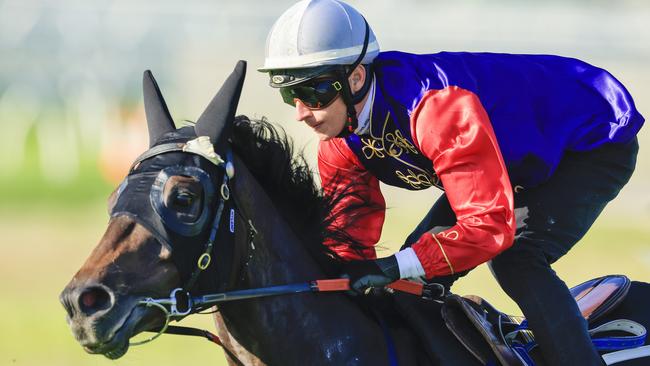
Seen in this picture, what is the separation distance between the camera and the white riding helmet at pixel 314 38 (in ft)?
11.5

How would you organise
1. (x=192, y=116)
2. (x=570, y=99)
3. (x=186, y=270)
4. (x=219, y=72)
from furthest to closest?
(x=219, y=72), (x=192, y=116), (x=570, y=99), (x=186, y=270)

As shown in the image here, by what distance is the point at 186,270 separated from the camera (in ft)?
10.0

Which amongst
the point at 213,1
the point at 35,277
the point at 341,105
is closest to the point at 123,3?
the point at 213,1

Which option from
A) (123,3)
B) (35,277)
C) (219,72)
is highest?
(123,3)

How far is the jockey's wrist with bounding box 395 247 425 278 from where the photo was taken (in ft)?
11.3

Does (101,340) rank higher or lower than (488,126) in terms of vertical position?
lower

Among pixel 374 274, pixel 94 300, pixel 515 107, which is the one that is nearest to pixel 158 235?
pixel 94 300

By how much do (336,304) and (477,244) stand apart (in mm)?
544

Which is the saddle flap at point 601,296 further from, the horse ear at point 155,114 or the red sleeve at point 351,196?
the horse ear at point 155,114

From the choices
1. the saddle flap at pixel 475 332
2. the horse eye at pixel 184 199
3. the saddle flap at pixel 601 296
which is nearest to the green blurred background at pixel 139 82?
the saddle flap at pixel 601 296

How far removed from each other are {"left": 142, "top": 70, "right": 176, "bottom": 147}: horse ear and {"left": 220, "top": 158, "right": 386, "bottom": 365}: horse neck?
0.90 feet

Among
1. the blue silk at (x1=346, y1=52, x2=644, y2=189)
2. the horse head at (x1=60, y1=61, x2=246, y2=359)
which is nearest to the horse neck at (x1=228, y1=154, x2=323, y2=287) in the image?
the horse head at (x1=60, y1=61, x2=246, y2=359)

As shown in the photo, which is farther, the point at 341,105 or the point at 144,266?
the point at 341,105

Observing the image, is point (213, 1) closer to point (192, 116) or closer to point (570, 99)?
point (192, 116)
